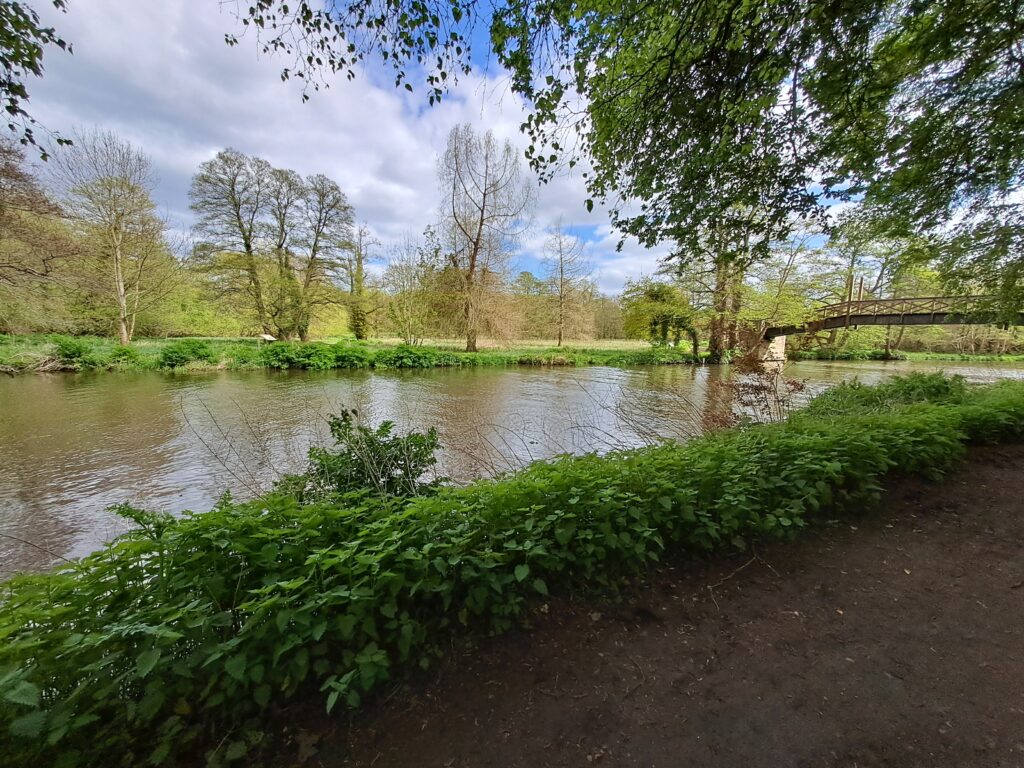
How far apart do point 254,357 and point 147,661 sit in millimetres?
19461

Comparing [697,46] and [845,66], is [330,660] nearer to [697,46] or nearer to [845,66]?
[697,46]

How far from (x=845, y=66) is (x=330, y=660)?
617 cm

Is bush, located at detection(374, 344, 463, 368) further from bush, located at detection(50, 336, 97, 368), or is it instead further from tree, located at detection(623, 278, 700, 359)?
tree, located at detection(623, 278, 700, 359)

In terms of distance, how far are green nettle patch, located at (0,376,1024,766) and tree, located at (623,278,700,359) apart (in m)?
21.7

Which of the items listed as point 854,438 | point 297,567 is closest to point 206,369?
point 297,567

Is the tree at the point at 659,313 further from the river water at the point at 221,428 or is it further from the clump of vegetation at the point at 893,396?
the clump of vegetation at the point at 893,396

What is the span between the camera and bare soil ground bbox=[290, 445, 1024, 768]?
58.4 inches

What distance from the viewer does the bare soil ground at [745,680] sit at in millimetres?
1482

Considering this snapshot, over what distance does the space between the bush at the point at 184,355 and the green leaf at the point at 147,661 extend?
1915cm

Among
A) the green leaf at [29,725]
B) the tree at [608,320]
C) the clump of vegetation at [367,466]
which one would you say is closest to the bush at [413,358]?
the clump of vegetation at [367,466]

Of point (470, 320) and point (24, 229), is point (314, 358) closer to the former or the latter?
point (470, 320)

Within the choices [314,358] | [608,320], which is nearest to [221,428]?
[314,358]

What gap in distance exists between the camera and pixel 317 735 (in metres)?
1.47

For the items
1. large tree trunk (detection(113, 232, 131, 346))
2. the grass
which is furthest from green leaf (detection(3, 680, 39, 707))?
the grass
